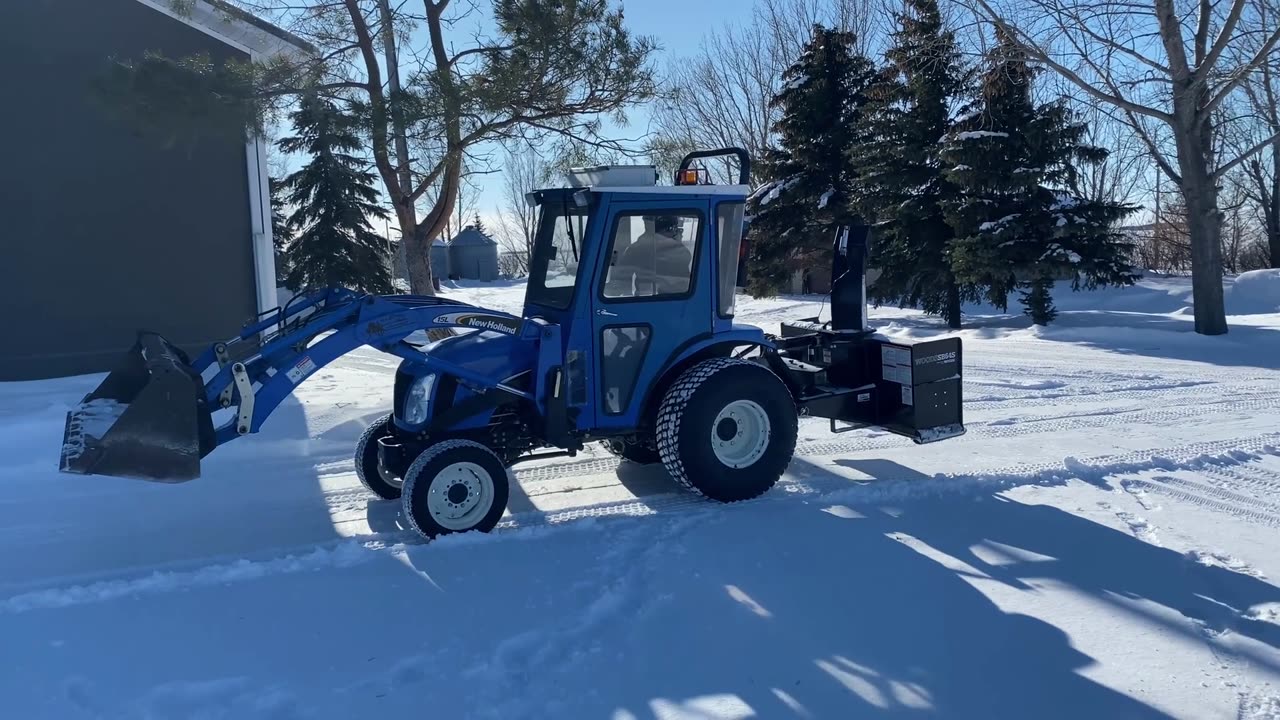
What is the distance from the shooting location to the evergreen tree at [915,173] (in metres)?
18.1

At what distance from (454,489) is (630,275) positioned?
5.64ft

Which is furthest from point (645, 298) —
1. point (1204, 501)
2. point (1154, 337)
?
point (1154, 337)

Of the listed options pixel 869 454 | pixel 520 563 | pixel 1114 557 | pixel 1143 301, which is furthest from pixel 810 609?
pixel 1143 301

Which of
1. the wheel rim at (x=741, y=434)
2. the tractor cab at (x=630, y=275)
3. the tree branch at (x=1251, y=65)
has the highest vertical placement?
the tree branch at (x=1251, y=65)

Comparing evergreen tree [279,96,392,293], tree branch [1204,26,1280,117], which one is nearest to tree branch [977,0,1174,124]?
tree branch [1204,26,1280,117]

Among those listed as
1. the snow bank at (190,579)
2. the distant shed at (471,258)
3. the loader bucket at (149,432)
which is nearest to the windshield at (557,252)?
the snow bank at (190,579)

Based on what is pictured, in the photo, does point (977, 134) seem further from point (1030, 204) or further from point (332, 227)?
point (332, 227)

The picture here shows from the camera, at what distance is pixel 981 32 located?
46.5ft

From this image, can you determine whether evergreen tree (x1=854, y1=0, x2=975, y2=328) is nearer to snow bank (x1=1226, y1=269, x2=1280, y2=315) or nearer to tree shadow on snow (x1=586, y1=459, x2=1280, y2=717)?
snow bank (x1=1226, y1=269, x2=1280, y2=315)

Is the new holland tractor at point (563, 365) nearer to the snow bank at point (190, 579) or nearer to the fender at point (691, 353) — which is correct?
the fender at point (691, 353)

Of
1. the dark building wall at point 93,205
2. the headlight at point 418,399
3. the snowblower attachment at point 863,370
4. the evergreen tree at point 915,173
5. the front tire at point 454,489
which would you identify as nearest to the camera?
the front tire at point 454,489

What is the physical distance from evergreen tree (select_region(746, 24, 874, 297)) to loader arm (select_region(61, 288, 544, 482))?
1803 centimetres

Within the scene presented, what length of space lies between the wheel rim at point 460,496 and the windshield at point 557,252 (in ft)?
3.99

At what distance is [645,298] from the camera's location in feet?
19.2
